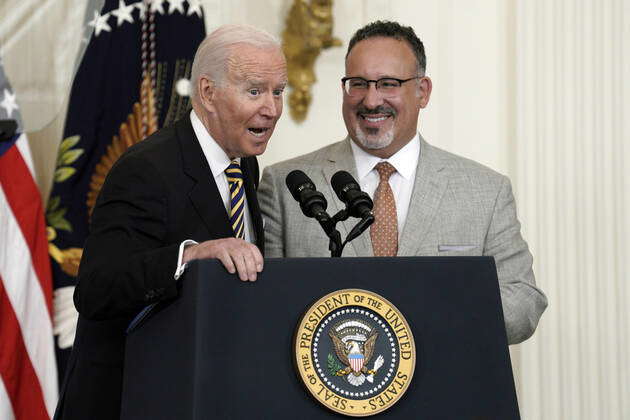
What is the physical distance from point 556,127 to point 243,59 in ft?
7.72

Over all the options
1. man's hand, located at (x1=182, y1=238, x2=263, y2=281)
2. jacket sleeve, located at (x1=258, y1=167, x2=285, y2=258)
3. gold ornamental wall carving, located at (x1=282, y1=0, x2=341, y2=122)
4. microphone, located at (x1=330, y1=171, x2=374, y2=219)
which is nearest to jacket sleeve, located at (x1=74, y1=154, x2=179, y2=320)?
man's hand, located at (x1=182, y1=238, x2=263, y2=281)

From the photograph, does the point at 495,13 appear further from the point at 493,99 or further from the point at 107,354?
the point at 107,354

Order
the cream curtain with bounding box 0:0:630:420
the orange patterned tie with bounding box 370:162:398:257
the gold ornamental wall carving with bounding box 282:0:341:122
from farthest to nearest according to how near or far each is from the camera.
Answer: the cream curtain with bounding box 0:0:630:420 → the gold ornamental wall carving with bounding box 282:0:341:122 → the orange patterned tie with bounding box 370:162:398:257

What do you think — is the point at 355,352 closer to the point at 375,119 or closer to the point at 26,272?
the point at 375,119

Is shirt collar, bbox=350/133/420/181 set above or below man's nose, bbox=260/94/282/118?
below

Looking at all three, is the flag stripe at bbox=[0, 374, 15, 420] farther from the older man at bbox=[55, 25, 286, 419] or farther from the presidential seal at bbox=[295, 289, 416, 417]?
the presidential seal at bbox=[295, 289, 416, 417]

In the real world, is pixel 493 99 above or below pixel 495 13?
below

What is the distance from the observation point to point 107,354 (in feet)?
7.14

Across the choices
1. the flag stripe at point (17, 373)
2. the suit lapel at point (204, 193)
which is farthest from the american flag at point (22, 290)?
the suit lapel at point (204, 193)

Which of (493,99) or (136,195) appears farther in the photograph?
(493,99)

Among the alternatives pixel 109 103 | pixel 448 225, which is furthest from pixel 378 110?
pixel 109 103

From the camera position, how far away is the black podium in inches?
66.9

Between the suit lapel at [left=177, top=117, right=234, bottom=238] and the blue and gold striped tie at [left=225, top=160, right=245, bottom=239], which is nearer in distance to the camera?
the suit lapel at [left=177, top=117, right=234, bottom=238]

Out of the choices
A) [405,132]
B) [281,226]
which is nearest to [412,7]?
[405,132]
